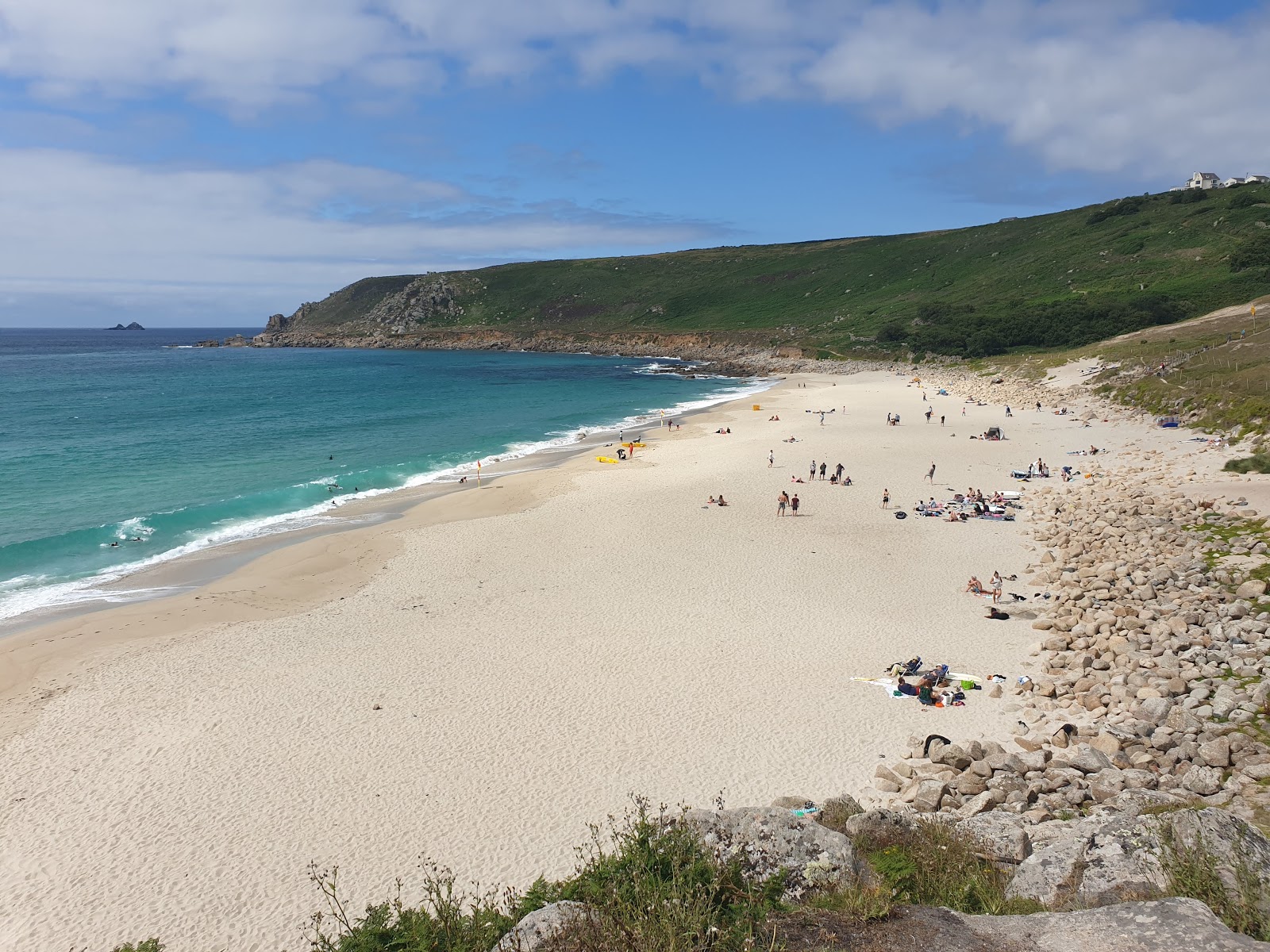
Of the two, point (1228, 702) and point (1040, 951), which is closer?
point (1040, 951)

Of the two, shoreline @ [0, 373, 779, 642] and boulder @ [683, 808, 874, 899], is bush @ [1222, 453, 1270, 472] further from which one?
shoreline @ [0, 373, 779, 642]

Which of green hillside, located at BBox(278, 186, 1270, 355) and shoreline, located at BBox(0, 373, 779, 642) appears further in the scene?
green hillside, located at BBox(278, 186, 1270, 355)

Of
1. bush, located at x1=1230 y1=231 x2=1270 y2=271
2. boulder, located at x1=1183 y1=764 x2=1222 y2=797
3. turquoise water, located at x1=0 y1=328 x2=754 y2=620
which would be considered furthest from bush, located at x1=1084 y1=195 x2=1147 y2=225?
boulder, located at x1=1183 y1=764 x2=1222 y2=797

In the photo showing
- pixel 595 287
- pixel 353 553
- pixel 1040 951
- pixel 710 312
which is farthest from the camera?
pixel 595 287

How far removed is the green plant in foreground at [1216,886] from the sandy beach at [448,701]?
4814mm

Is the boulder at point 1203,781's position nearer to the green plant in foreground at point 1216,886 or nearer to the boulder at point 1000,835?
the boulder at point 1000,835

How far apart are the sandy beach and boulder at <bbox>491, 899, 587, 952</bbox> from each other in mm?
3325

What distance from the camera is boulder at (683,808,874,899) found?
6738 millimetres

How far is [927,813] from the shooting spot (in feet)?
30.2

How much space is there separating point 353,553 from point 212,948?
14.6m

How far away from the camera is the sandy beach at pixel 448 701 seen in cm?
962

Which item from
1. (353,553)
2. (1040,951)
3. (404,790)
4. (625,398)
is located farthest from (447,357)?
(1040,951)

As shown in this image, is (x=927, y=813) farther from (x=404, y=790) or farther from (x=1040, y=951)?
(x=404, y=790)

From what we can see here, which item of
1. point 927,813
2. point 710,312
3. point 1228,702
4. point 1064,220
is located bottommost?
point 927,813
